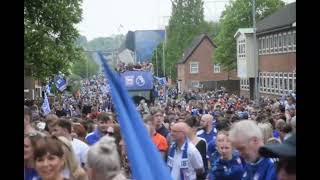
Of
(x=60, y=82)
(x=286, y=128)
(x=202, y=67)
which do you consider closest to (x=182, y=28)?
(x=202, y=67)

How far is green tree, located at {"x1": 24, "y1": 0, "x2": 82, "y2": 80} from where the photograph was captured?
26.4 m

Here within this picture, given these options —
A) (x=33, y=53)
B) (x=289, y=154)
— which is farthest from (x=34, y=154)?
(x=33, y=53)

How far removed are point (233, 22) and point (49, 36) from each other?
35.9 meters

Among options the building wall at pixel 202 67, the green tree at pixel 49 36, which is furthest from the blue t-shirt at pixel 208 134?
the building wall at pixel 202 67

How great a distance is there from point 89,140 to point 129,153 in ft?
19.6

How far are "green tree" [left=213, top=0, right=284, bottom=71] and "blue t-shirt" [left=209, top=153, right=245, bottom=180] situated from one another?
182 feet

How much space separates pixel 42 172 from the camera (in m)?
4.63

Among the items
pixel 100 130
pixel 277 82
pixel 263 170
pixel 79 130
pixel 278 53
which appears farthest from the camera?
pixel 277 82

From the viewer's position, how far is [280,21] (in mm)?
49875

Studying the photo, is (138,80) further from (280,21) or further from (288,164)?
(288,164)

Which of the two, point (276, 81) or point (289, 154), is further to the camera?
point (276, 81)
